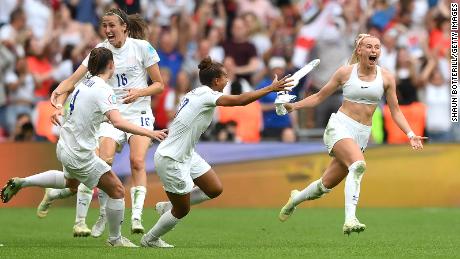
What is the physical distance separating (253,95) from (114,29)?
2.86 metres

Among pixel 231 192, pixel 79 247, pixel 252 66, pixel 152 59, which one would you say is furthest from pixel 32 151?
pixel 79 247

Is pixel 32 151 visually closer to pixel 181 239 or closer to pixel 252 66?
pixel 252 66

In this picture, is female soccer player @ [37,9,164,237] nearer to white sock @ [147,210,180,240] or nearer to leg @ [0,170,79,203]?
leg @ [0,170,79,203]

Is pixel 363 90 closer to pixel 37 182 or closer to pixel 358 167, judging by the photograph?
pixel 358 167

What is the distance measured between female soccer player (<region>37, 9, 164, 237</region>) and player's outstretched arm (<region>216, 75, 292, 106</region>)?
2.09 m

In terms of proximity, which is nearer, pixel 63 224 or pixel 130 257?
pixel 130 257

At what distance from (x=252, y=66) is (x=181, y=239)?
29.6 ft

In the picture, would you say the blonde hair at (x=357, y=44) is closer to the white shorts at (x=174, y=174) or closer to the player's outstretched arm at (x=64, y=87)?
the white shorts at (x=174, y=174)

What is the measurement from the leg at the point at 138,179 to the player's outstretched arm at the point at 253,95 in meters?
2.30

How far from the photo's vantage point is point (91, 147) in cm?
1270

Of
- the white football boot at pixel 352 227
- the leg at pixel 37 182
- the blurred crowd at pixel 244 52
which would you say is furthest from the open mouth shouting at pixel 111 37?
the blurred crowd at pixel 244 52

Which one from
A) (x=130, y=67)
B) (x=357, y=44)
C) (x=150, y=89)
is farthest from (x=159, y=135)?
(x=357, y=44)

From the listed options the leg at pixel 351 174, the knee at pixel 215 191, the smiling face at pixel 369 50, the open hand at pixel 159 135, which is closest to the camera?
the open hand at pixel 159 135

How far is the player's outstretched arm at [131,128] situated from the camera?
11.6 m
